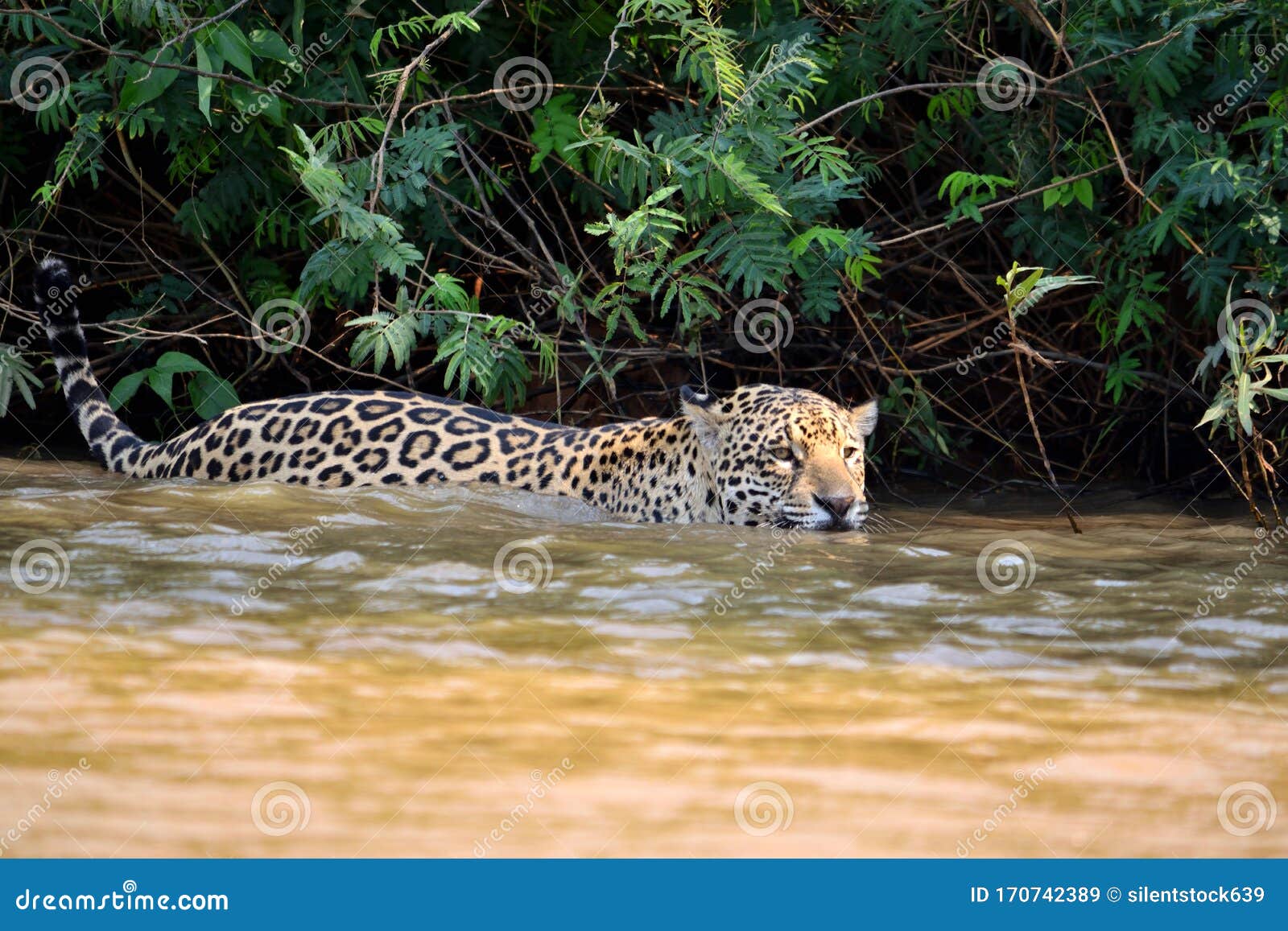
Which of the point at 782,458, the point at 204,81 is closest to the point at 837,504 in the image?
the point at 782,458

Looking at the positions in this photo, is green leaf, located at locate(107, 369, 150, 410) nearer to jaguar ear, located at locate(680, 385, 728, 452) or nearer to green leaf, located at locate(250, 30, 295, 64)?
green leaf, located at locate(250, 30, 295, 64)

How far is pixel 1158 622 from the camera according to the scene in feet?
16.0

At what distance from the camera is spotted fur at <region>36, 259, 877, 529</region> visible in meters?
6.41

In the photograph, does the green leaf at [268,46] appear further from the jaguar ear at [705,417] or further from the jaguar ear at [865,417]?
the jaguar ear at [865,417]

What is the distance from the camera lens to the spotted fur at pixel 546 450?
252 inches

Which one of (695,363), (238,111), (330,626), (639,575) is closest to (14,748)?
(330,626)

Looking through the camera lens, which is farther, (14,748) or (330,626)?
(330,626)

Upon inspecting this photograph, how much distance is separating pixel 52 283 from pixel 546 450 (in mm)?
2406

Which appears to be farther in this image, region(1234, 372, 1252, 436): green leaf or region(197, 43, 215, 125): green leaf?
region(197, 43, 215, 125): green leaf

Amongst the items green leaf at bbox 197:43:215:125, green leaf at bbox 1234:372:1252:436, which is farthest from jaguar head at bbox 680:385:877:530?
green leaf at bbox 197:43:215:125

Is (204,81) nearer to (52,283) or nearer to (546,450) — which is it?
(52,283)

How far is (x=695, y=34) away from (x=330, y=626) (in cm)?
331

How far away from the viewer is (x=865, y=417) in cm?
686

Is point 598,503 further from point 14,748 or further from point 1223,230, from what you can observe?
point 14,748
